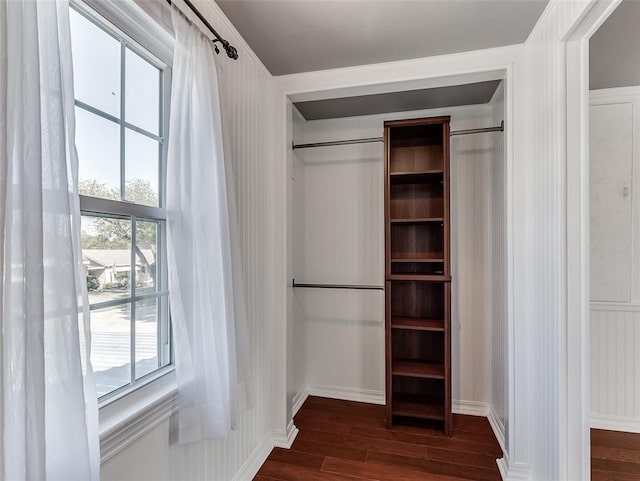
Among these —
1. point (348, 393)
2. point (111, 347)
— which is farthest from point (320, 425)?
point (111, 347)

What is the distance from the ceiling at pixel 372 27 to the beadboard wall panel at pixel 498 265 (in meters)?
0.59

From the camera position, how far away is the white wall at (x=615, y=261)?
7.64 ft

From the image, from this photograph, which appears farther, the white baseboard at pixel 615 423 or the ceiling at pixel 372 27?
the white baseboard at pixel 615 423

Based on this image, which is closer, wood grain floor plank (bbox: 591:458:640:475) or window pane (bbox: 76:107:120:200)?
window pane (bbox: 76:107:120:200)

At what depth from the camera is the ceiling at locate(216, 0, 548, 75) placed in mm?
1530

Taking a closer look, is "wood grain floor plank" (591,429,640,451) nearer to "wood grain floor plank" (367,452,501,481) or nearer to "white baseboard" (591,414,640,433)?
"white baseboard" (591,414,640,433)

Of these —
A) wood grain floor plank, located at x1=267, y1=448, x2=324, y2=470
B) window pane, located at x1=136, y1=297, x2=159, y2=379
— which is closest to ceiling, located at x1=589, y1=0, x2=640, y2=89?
window pane, located at x1=136, y1=297, x2=159, y2=379

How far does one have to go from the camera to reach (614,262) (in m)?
2.35

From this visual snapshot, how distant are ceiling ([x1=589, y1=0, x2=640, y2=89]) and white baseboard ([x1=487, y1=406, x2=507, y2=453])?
234 cm

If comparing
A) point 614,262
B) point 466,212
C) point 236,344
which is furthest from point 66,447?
point 614,262

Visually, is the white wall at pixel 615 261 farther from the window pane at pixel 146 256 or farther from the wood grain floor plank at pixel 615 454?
the window pane at pixel 146 256

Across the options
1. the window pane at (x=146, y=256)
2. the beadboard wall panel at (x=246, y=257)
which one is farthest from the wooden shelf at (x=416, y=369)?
the window pane at (x=146, y=256)

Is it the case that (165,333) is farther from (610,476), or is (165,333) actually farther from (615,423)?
(615,423)

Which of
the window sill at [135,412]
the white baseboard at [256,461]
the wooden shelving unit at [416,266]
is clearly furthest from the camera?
the wooden shelving unit at [416,266]
